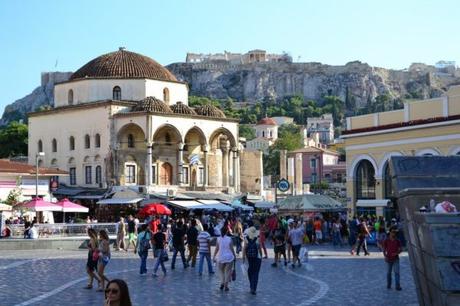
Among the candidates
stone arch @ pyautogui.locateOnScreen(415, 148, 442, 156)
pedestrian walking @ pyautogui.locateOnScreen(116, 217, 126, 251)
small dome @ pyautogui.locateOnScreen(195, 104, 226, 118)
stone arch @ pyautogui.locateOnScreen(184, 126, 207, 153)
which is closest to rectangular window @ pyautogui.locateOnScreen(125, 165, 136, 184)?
stone arch @ pyautogui.locateOnScreen(184, 126, 207, 153)

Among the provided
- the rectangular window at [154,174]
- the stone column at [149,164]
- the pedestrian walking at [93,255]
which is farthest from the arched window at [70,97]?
the pedestrian walking at [93,255]

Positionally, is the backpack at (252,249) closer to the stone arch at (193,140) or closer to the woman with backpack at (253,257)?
the woman with backpack at (253,257)

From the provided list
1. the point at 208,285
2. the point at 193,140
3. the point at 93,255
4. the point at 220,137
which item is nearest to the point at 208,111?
the point at 193,140

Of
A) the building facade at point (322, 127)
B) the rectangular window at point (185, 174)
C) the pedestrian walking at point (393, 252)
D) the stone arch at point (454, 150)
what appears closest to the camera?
the pedestrian walking at point (393, 252)

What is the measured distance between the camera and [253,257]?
16.8 m

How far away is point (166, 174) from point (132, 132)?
156 inches

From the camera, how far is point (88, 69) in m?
58.3

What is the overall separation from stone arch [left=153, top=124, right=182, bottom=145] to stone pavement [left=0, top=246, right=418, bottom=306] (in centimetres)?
2949

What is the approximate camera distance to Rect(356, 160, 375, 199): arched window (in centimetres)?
4162

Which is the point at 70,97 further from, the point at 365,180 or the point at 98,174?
the point at 365,180

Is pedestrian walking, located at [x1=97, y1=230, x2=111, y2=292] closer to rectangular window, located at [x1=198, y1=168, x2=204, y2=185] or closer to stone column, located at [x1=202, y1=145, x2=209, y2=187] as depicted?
stone column, located at [x1=202, y1=145, x2=209, y2=187]

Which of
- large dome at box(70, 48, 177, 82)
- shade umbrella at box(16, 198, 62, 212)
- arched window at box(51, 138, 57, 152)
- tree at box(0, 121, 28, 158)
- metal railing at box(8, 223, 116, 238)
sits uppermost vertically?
large dome at box(70, 48, 177, 82)

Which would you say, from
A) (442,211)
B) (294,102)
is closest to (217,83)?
(294,102)

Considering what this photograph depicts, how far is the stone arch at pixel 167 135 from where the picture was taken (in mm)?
55375
